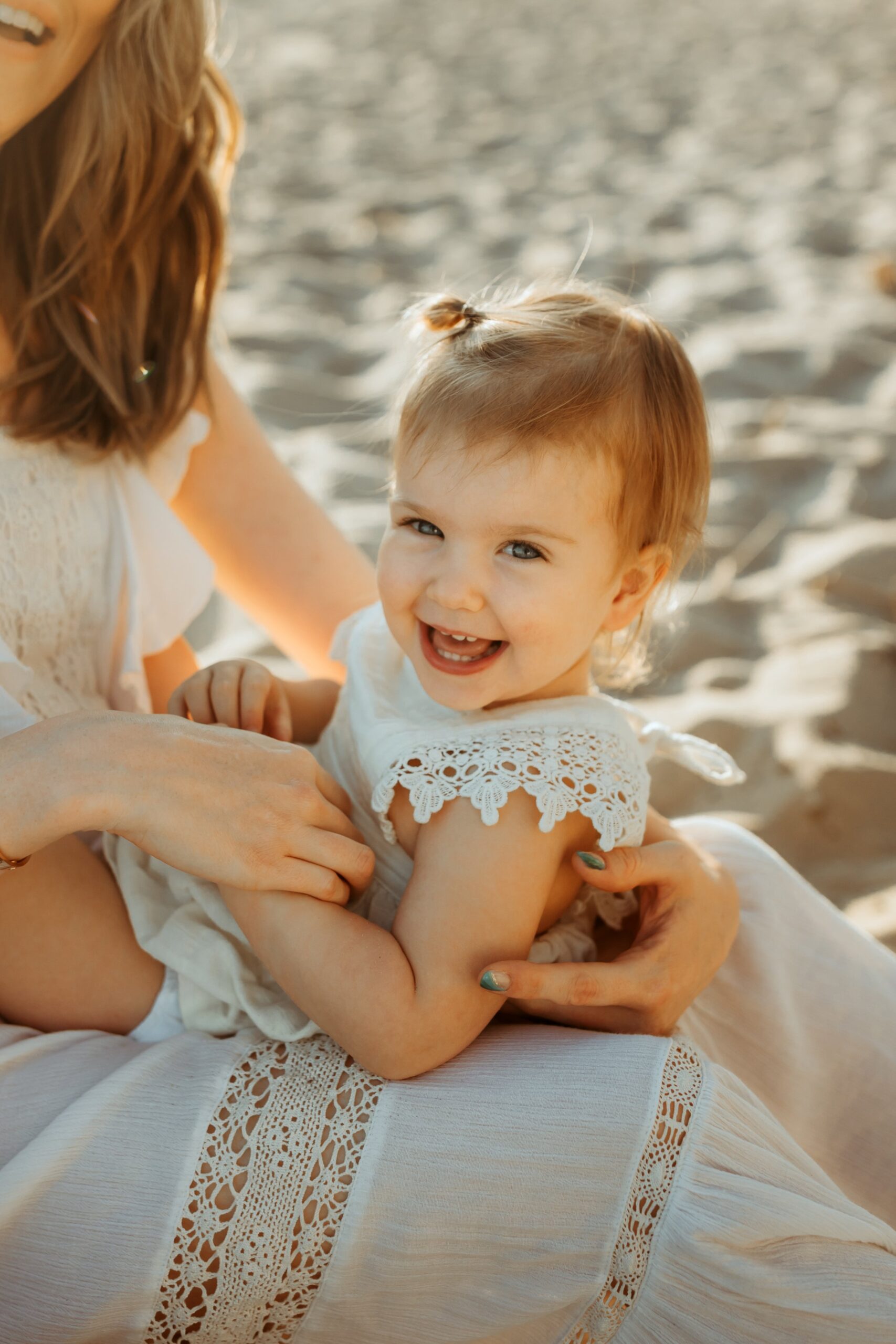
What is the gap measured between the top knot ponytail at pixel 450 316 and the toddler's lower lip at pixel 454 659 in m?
0.38

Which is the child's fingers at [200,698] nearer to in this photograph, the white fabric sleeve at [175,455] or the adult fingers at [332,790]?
the adult fingers at [332,790]

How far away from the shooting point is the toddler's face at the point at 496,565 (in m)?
1.36

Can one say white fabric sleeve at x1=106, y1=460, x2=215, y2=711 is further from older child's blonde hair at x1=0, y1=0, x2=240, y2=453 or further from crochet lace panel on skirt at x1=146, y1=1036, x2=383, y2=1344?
crochet lace panel on skirt at x1=146, y1=1036, x2=383, y2=1344

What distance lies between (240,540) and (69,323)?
1.47 feet

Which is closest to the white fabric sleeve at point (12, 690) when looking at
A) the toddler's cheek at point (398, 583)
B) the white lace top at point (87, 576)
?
the white lace top at point (87, 576)

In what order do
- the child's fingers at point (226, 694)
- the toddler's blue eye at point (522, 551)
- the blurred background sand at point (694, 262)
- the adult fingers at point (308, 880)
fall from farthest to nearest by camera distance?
the blurred background sand at point (694, 262), the child's fingers at point (226, 694), the toddler's blue eye at point (522, 551), the adult fingers at point (308, 880)

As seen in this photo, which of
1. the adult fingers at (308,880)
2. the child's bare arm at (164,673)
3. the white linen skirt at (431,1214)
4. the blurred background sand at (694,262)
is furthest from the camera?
the blurred background sand at (694,262)

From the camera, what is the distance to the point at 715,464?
3.49m

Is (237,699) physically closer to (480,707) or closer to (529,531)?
(480,707)

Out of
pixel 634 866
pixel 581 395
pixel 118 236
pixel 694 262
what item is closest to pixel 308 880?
pixel 634 866

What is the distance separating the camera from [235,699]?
5.10 ft

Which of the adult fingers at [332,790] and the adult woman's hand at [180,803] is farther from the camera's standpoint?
the adult fingers at [332,790]

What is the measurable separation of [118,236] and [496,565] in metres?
0.91

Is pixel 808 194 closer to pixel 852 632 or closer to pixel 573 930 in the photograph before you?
pixel 852 632
